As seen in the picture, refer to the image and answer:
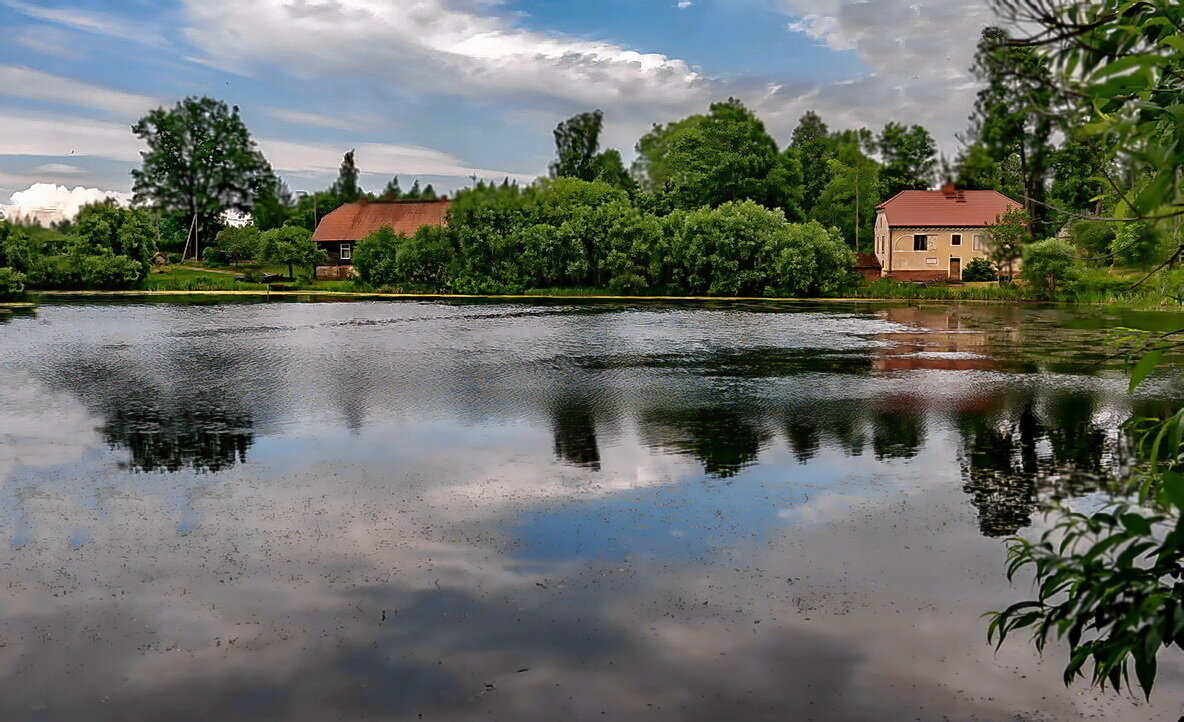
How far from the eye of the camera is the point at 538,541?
9.47 metres

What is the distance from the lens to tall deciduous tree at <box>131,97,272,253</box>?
87.8m

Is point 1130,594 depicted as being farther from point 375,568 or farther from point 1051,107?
point 375,568

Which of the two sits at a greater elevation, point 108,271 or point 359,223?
point 359,223

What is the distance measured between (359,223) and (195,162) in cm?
1973

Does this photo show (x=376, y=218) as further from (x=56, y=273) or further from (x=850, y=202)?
(x=850, y=202)

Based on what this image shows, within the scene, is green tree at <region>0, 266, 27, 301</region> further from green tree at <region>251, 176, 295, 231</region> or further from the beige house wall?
the beige house wall

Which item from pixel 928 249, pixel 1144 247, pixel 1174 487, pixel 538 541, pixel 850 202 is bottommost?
pixel 538 541

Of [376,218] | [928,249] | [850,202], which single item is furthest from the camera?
[850,202]

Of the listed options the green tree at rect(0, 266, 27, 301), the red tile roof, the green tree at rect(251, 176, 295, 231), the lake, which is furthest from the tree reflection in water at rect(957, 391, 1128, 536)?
the green tree at rect(251, 176, 295, 231)

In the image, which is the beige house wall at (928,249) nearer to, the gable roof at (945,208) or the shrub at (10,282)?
the gable roof at (945,208)

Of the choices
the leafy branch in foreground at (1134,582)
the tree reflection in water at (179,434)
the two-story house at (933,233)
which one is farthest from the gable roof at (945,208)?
the leafy branch in foreground at (1134,582)

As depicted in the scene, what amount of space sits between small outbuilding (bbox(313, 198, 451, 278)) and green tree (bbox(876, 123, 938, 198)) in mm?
37125

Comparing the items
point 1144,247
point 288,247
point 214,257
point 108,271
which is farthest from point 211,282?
point 1144,247

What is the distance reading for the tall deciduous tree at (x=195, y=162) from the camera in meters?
87.8
